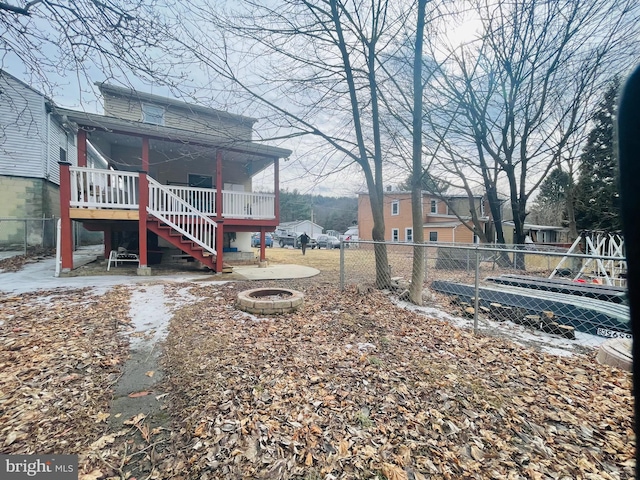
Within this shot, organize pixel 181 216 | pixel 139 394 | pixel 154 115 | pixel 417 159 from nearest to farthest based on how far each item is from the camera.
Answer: pixel 139 394 < pixel 417 159 < pixel 181 216 < pixel 154 115

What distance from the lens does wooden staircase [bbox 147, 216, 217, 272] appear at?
8445 mm

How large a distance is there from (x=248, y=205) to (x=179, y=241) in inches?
127

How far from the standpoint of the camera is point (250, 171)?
13.2 metres

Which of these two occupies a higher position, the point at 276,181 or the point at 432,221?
the point at 276,181

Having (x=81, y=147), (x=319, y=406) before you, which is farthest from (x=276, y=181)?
(x=319, y=406)

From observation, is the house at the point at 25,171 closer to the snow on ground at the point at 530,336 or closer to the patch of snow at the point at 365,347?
the patch of snow at the point at 365,347

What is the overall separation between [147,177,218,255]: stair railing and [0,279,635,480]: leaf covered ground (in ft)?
15.2

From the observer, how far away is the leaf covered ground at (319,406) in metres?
1.91

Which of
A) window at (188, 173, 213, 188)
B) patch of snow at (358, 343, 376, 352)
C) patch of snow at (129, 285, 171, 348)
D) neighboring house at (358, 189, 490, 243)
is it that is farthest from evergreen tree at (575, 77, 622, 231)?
patch of snow at (129, 285, 171, 348)

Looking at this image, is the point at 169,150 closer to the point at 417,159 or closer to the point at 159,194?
the point at 159,194

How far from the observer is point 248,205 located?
11133 millimetres

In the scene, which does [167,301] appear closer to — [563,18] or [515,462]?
[515,462]

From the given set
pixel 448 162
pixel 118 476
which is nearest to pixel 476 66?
pixel 448 162

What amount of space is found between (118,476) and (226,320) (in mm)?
2698
